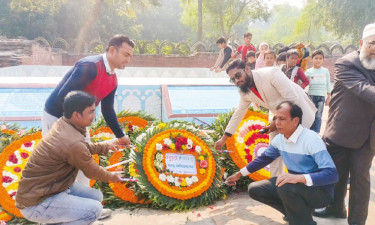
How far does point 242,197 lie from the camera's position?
3789 mm

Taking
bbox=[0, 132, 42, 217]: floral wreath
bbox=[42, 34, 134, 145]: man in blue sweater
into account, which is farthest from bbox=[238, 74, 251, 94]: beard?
bbox=[0, 132, 42, 217]: floral wreath

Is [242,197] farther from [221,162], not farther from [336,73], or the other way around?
[336,73]

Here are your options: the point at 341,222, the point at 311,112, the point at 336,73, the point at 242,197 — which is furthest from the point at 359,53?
the point at 242,197

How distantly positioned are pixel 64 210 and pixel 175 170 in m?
1.54

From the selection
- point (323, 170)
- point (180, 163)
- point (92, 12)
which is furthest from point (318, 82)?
point (92, 12)

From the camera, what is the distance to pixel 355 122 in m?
2.73

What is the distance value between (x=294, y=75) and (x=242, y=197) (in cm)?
206

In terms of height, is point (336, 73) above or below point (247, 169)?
above

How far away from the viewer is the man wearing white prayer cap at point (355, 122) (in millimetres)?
2613

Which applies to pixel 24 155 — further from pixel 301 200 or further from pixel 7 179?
pixel 301 200

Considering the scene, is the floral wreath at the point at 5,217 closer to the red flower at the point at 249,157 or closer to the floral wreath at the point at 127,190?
the floral wreath at the point at 127,190

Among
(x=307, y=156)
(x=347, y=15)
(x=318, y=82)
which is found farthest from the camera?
(x=347, y=15)

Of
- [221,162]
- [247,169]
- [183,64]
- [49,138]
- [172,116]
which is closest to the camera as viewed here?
[49,138]

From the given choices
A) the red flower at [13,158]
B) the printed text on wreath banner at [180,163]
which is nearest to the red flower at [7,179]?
the red flower at [13,158]
